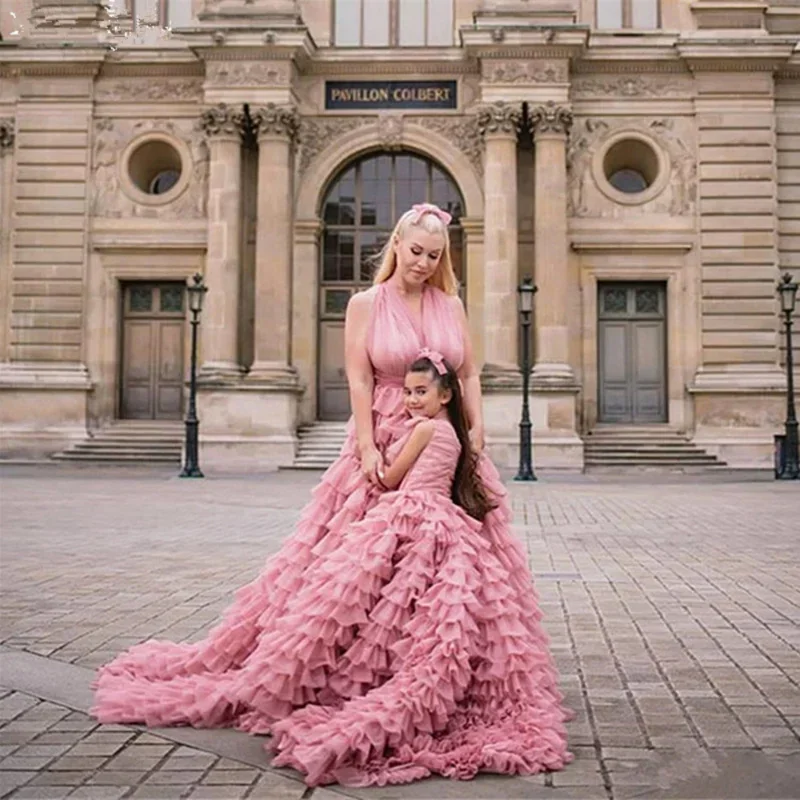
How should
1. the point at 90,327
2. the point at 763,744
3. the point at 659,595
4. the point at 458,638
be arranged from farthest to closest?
the point at 90,327 < the point at 659,595 < the point at 763,744 < the point at 458,638

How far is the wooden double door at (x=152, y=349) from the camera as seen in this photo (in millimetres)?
32312

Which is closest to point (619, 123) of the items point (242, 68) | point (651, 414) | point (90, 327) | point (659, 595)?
point (651, 414)

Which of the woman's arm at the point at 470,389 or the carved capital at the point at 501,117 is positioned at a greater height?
the carved capital at the point at 501,117

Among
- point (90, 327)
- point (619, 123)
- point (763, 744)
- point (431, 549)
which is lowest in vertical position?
point (763, 744)

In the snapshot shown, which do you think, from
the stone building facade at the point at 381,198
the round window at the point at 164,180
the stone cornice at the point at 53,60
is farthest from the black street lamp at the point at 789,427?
the stone cornice at the point at 53,60

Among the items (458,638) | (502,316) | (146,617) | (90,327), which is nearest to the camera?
(458,638)

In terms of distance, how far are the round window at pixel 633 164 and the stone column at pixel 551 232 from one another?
161 centimetres

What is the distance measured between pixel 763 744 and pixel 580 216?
27.3 meters

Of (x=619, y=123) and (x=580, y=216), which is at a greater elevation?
(x=619, y=123)

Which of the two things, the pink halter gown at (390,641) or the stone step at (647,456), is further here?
the stone step at (647,456)

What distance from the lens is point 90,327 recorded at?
31.8 meters

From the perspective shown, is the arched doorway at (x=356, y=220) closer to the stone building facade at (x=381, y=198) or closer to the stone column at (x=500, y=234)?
the stone building facade at (x=381, y=198)

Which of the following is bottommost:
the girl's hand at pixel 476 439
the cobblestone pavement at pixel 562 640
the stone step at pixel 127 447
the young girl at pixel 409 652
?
the cobblestone pavement at pixel 562 640

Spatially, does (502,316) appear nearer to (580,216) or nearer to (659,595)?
(580,216)
